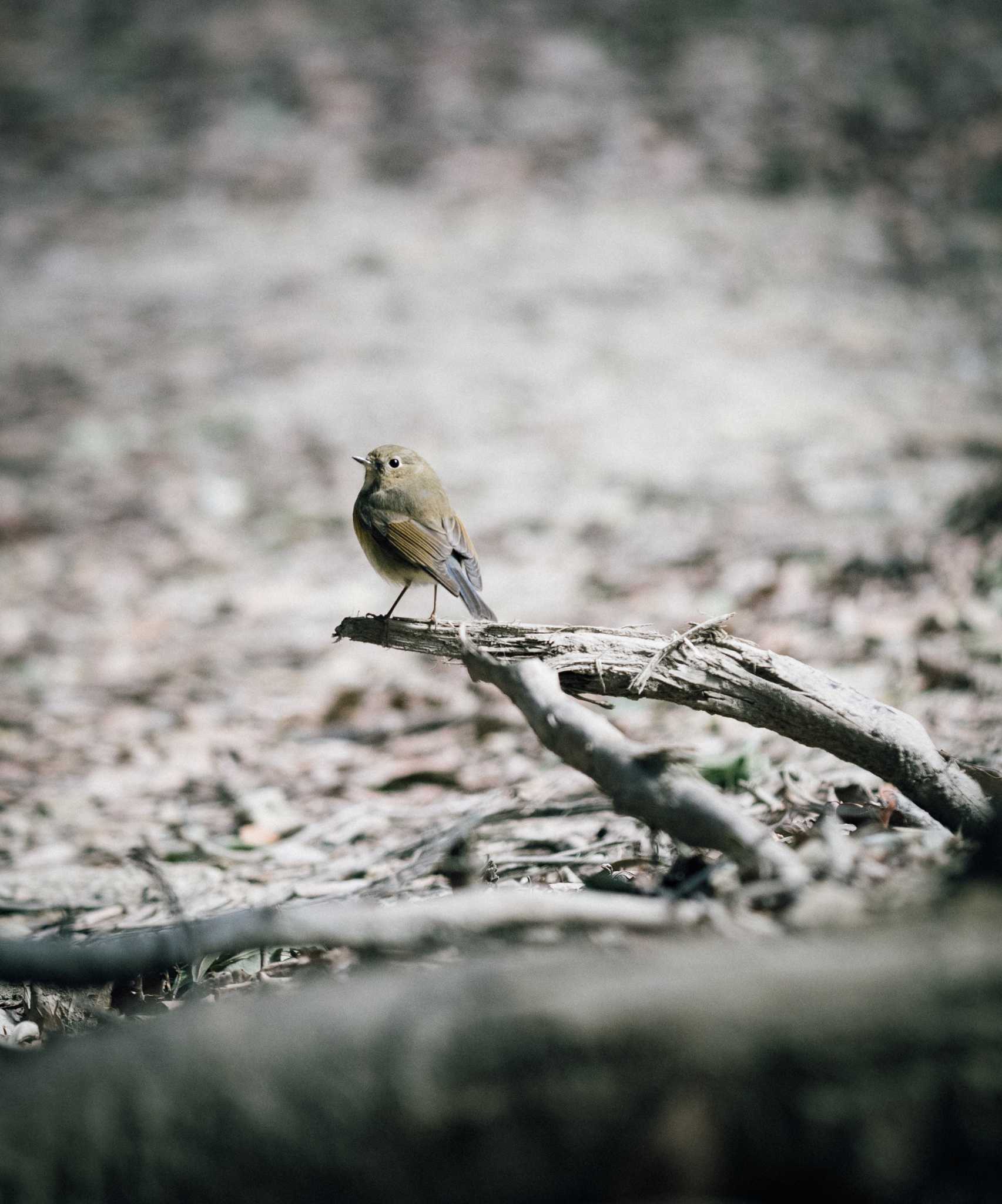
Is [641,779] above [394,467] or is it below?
below

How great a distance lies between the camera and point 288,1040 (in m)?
1.18

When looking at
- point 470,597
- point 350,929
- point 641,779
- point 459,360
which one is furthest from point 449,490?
point 350,929

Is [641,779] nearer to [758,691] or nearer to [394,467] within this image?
[758,691]

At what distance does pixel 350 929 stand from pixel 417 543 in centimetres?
169

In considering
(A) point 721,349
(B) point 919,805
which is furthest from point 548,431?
(B) point 919,805

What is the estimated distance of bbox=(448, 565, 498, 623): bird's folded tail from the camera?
2.77 m

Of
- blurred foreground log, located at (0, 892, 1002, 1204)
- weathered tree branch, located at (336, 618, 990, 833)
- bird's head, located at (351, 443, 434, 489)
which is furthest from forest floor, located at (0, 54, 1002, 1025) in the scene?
bird's head, located at (351, 443, 434, 489)

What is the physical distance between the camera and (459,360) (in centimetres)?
785

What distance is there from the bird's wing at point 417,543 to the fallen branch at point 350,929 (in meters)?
1.48

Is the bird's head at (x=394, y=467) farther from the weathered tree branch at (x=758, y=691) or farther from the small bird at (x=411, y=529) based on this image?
the weathered tree branch at (x=758, y=691)

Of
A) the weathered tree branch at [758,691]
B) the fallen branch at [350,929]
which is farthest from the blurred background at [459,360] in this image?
the fallen branch at [350,929]

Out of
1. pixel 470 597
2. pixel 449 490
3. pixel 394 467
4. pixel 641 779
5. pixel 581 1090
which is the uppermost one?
pixel 449 490

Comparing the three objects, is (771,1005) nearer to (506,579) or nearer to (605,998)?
(605,998)

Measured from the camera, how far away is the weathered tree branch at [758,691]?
1.96 metres
